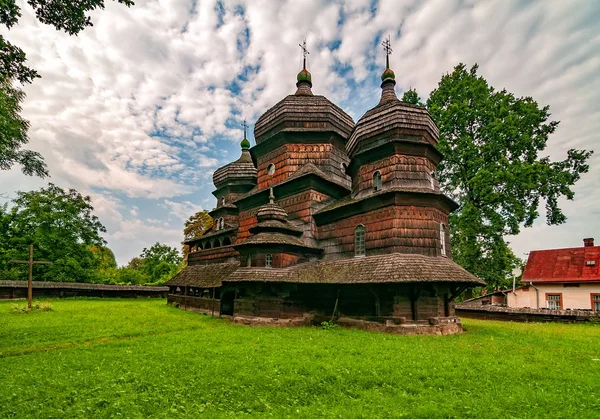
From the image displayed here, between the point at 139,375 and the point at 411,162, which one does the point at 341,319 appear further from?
the point at 139,375

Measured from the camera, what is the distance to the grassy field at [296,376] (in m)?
4.82

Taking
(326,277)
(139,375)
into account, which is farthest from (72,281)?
(139,375)

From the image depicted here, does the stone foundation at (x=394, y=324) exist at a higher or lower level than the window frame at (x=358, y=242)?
lower

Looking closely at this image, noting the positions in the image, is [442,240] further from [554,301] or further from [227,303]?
[554,301]

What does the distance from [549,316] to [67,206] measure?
1421 inches

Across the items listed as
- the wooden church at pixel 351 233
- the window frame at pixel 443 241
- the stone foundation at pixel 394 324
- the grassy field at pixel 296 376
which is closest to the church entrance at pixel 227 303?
the wooden church at pixel 351 233

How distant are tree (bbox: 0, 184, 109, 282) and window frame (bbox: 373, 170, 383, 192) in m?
27.7

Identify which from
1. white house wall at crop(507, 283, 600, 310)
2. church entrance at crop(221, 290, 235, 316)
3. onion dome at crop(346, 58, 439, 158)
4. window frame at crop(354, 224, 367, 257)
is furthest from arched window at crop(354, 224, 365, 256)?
white house wall at crop(507, 283, 600, 310)

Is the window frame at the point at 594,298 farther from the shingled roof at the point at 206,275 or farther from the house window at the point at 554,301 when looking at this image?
the shingled roof at the point at 206,275

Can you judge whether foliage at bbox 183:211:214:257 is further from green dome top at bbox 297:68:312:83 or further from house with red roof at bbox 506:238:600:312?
house with red roof at bbox 506:238:600:312

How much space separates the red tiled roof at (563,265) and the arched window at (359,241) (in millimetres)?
16140

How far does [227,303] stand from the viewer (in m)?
17.3

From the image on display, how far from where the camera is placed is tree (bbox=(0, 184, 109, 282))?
26891mm

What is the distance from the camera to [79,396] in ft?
16.9
